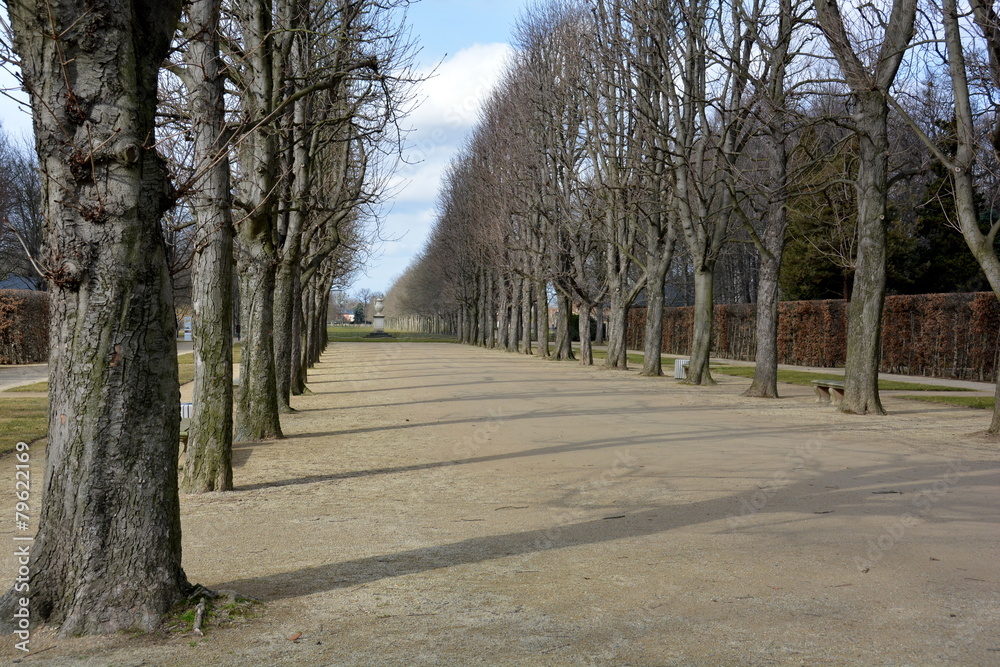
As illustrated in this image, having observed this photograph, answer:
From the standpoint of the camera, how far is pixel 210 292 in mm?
8023

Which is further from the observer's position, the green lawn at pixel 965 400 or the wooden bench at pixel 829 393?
the green lawn at pixel 965 400

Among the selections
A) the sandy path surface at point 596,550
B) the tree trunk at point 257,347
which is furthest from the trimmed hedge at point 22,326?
the sandy path surface at point 596,550

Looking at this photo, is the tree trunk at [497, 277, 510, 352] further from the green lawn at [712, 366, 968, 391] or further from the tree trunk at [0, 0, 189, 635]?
the tree trunk at [0, 0, 189, 635]

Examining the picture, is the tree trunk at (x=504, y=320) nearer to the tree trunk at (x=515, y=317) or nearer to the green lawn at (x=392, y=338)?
the tree trunk at (x=515, y=317)

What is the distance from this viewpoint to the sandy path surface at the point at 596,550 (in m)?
4.21

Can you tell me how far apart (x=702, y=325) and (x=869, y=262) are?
272 inches

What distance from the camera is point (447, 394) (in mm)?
19438

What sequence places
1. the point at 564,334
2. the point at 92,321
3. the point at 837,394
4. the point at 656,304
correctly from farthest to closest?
1. the point at 564,334
2. the point at 656,304
3. the point at 837,394
4. the point at 92,321

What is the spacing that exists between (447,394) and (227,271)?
1168 centimetres

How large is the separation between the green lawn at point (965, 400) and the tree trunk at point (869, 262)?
11.6 feet

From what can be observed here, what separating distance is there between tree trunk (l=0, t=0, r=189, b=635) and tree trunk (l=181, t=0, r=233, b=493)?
3.60m

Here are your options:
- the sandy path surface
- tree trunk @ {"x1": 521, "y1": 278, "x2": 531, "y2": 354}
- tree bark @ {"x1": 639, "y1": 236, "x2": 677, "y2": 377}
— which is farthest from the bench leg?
tree trunk @ {"x1": 521, "y1": 278, "x2": 531, "y2": 354}

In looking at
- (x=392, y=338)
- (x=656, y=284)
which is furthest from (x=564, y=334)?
(x=392, y=338)

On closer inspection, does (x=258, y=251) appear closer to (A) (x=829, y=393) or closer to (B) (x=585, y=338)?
(A) (x=829, y=393)
